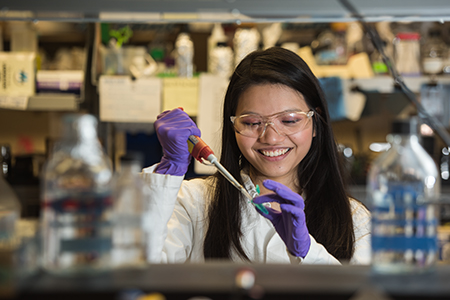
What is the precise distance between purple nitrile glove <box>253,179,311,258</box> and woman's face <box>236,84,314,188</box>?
298 mm

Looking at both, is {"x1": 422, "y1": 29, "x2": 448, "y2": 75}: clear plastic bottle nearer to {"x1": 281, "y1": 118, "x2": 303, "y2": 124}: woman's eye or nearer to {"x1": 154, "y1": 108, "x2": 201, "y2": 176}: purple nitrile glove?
{"x1": 281, "y1": 118, "x2": 303, "y2": 124}: woman's eye

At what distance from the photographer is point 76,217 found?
0.63 m

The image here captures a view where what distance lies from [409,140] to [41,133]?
115 inches

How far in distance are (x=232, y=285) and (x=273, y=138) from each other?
2.84 ft

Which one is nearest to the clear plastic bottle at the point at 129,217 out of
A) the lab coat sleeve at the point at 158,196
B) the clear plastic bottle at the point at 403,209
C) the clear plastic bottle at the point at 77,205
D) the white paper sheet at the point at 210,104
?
the clear plastic bottle at the point at 77,205

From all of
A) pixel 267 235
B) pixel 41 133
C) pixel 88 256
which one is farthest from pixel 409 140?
pixel 41 133

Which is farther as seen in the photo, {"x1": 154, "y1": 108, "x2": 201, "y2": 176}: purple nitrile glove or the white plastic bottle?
the white plastic bottle

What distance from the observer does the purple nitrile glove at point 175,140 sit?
48.9 inches

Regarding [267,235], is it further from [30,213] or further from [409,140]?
[30,213]

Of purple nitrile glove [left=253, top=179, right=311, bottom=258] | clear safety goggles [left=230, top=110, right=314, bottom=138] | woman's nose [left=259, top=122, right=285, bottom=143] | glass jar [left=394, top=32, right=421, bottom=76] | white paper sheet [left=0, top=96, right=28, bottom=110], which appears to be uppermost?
glass jar [left=394, top=32, right=421, bottom=76]

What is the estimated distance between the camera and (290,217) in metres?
1.14

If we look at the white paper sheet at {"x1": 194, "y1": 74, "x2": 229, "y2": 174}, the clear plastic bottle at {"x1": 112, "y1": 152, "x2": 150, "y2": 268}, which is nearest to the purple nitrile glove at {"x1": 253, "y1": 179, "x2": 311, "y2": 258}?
the clear plastic bottle at {"x1": 112, "y1": 152, "x2": 150, "y2": 268}

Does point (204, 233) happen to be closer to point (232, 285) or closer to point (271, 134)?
point (271, 134)

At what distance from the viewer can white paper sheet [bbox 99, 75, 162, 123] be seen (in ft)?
8.13
